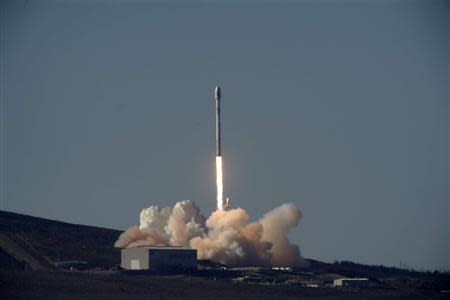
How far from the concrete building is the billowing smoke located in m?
7.83

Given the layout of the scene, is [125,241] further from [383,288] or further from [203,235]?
[383,288]

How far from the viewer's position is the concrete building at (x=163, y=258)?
174 metres

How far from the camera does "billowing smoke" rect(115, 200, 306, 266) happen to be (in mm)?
184500

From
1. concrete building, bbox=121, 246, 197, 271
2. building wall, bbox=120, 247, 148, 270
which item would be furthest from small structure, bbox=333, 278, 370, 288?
building wall, bbox=120, 247, 148, 270

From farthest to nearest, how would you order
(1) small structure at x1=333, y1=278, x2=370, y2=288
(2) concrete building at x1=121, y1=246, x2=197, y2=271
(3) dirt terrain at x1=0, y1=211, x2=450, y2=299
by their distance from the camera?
(2) concrete building at x1=121, y1=246, x2=197, y2=271, (1) small structure at x1=333, y1=278, x2=370, y2=288, (3) dirt terrain at x1=0, y1=211, x2=450, y2=299

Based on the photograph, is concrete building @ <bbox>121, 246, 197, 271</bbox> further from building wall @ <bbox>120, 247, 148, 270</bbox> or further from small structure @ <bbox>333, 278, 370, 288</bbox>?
small structure @ <bbox>333, 278, 370, 288</bbox>

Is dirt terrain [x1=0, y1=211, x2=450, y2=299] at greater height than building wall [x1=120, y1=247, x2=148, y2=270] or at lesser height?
lesser

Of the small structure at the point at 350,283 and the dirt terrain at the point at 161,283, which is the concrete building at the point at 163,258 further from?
the small structure at the point at 350,283

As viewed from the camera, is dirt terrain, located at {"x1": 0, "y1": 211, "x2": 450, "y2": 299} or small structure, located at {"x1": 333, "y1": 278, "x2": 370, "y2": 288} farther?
small structure, located at {"x1": 333, "y1": 278, "x2": 370, "y2": 288}

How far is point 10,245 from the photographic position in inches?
7397

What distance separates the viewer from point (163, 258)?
174875mm

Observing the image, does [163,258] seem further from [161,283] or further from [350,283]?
[350,283]

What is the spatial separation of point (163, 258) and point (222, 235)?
11423 millimetres

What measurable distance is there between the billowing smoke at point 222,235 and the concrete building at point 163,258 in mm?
7826
